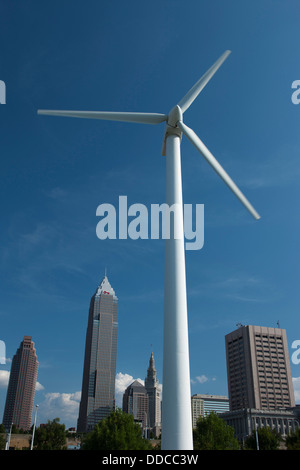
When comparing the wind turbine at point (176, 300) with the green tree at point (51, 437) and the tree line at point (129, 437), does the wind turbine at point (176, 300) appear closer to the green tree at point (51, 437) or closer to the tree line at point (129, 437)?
the tree line at point (129, 437)

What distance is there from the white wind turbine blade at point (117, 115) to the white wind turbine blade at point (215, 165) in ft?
11.2

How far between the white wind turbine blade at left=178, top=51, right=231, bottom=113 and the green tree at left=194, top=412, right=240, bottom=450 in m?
77.3

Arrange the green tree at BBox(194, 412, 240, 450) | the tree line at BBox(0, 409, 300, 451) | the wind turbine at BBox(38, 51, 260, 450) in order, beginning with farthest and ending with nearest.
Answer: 1. the green tree at BBox(194, 412, 240, 450)
2. the tree line at BBox(0, 409, 300, 451)
3. the wind turbine at BBox(38, 51, 260, 450)

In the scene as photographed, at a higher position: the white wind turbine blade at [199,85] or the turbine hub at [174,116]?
the white wind turbine blade at [199,85]

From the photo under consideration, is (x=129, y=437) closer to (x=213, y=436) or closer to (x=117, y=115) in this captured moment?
(x=213, y=436)

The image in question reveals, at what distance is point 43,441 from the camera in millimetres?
101312

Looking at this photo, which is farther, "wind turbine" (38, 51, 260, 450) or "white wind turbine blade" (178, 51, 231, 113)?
"white wind turbine blade" (178, 51, 231, 113)

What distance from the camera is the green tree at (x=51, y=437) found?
101m

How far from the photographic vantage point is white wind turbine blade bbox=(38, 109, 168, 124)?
39.7m

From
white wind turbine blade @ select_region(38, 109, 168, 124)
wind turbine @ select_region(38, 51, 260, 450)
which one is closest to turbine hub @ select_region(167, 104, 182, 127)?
wind turbine @ select_region(38, 51, 260, 450)

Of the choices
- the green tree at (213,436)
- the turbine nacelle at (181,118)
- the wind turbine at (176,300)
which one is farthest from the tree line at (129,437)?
the turbine nacelle at (181,118)

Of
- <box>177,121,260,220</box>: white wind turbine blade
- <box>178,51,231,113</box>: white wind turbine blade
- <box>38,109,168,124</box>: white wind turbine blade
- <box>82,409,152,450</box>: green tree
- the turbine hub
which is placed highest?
<box>178,51,231,113</box>: white wind turbine blade

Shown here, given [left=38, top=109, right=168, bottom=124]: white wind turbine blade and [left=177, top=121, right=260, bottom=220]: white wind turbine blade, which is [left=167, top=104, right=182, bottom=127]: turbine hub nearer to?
[left=177, top=121, right=260, bottom=220]: white wind turbine blade
